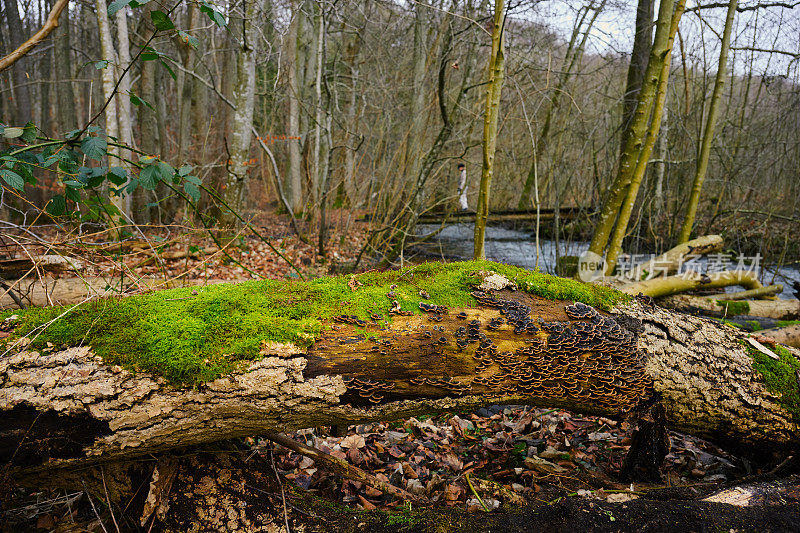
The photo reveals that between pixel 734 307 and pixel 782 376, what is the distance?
4.10 meters

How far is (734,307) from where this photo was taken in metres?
5.60

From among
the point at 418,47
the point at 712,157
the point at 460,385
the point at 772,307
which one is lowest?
the point at 772,307

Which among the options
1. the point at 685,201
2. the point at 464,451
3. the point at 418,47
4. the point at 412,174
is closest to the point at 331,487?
the point at 464,451

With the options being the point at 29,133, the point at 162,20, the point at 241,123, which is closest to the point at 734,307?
the point at 162,20

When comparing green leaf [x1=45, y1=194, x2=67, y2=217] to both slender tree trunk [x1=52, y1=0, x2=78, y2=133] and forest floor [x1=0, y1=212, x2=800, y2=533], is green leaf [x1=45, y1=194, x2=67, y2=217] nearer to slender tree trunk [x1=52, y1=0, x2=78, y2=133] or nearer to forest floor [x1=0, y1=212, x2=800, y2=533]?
forest floor [x1=0, y1=212, x2=800, y2=533]

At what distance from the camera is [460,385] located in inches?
75.6

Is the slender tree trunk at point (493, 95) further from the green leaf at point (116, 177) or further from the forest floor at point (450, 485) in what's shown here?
the green leaf at point (116, 177)

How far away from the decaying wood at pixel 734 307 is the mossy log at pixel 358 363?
3570mm

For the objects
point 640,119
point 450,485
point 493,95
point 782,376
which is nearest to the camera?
point 782,376

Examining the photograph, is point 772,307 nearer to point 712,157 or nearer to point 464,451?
point 464,451

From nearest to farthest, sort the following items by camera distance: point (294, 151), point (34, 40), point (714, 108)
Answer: point (34, 40) < point (714, 108) < point (294, 151)

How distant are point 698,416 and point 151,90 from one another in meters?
10.1

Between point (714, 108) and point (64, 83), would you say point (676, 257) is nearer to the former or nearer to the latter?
point (714, 108)

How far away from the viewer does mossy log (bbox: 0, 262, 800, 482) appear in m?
1.59
